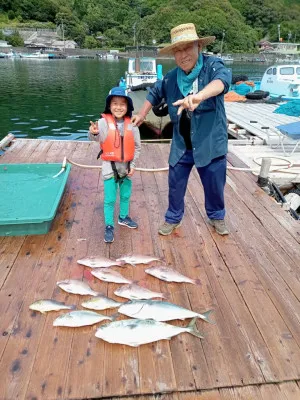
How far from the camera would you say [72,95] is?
27719mm

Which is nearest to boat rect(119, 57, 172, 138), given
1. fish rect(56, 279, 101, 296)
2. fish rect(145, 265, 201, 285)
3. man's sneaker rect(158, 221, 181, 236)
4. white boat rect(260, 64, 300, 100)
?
white boat rect(260, 64, 300, 100)

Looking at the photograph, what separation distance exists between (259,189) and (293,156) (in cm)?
300

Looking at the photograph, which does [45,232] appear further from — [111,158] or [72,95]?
[72,95]

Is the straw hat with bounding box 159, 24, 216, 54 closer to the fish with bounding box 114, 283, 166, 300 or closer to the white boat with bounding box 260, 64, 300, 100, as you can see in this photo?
the fish with bounding box 114, 283, 166, 300

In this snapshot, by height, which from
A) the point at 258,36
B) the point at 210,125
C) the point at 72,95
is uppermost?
the point at 258,36

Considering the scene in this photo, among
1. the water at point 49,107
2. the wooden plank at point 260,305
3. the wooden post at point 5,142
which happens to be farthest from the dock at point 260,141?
the water at point 49,107

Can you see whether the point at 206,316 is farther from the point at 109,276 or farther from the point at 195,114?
the point at 195,114

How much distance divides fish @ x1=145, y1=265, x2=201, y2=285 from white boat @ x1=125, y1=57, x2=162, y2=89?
15.4 meters

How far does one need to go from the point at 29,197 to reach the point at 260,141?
260 inches

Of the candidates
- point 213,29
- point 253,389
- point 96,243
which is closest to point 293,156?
point 96,243

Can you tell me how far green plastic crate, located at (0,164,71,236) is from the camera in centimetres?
359

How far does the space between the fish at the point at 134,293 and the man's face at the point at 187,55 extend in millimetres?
2133

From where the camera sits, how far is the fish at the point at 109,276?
2945mm

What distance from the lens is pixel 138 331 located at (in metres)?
2.31
